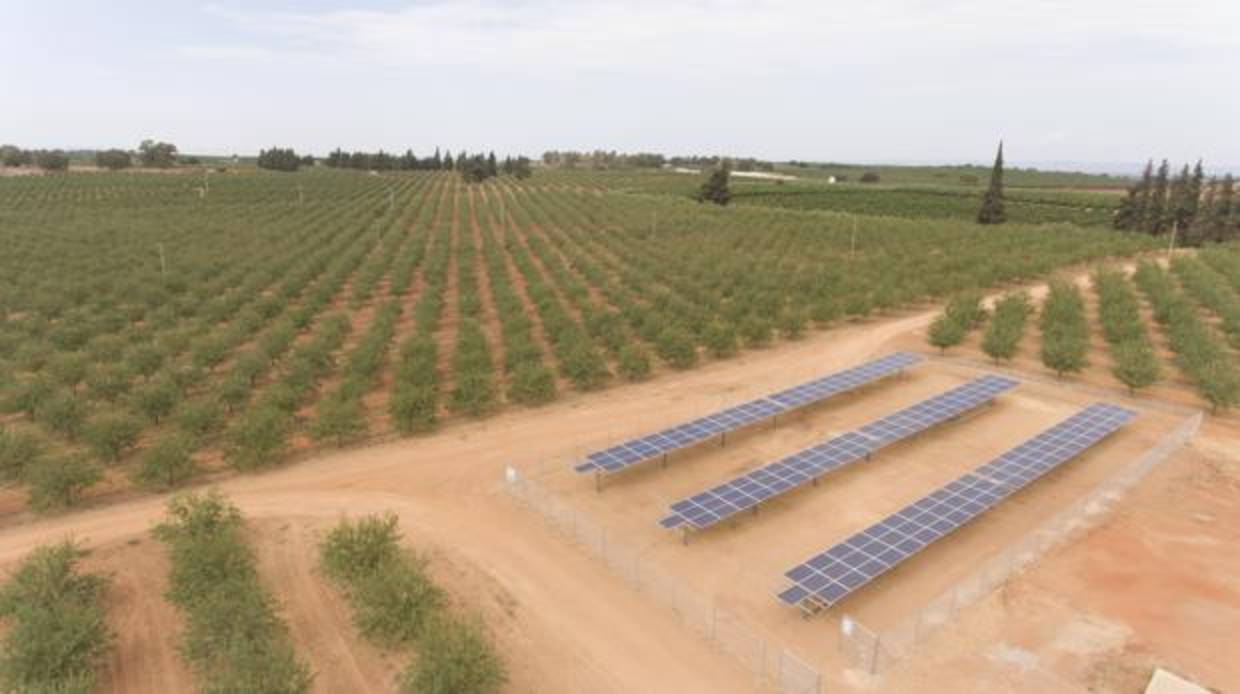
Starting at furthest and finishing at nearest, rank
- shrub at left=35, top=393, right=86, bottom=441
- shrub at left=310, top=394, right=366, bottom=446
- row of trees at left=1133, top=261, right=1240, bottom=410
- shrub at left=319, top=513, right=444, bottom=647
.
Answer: row of trees at left=1133, top=261, right=1240, bottom=410, shrub at left=35, top=393, right=86, bottom=441, shrub at left=310, top=394, right=366, bottom=446, shrub at left=319, top=513, right=444, bottom=647

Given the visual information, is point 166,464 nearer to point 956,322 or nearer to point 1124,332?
point 956,322

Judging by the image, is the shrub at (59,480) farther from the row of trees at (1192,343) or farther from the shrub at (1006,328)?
the row of trees at (1192,343)

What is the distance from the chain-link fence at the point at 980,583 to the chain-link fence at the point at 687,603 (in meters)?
1.39

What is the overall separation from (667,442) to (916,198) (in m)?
127

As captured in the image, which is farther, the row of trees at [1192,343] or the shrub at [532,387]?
the shrub at [532,387]

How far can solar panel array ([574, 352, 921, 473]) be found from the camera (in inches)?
906

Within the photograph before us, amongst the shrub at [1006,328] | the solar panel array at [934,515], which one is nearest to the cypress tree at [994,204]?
the shrub at [1006,328]

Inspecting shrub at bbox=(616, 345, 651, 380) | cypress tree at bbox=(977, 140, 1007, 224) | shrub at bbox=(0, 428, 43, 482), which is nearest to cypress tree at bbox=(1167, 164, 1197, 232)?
cypress tree at bbox=(977, 140, 1007, 224)

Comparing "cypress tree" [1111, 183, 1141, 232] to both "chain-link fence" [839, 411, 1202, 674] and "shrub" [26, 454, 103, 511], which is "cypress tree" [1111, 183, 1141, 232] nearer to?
"chain-link fence" [839, 411, 1202, 674]

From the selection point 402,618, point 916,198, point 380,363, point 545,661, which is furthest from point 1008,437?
point 916,198

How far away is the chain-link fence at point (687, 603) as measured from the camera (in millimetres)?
14508

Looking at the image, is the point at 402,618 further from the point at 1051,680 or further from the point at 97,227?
the point at 97,227

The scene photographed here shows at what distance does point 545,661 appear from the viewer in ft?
50.0

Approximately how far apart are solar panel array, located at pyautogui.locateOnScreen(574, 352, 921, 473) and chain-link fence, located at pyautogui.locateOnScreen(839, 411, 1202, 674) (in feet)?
30.0
